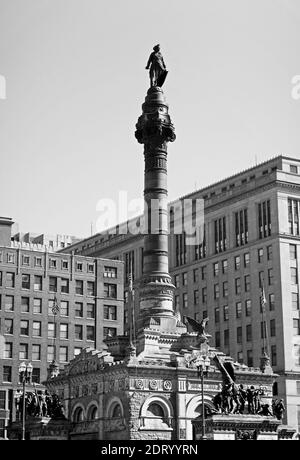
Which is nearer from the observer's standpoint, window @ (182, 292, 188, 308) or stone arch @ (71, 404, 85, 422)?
stone arch @ (71, 404, 85, 422)

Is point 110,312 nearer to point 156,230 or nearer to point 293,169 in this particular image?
point 293,169

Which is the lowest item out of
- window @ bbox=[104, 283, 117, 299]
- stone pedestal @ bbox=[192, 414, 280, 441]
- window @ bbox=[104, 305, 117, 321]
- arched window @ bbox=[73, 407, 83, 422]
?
stone pedestal @ bbox=[192, 414, 280, 441]

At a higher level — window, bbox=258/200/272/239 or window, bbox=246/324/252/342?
window, bbox=258/200/272/239

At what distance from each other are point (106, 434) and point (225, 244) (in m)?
64.3

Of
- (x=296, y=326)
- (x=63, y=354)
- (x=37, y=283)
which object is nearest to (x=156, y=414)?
(x=63, y=354)

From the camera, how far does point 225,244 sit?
425 feet

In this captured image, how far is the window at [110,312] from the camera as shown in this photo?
114 metres

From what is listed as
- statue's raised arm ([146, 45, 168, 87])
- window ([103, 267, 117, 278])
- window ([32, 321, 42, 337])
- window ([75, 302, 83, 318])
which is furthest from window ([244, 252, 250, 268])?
statue's raised arm ([146, 45, 168, 87])

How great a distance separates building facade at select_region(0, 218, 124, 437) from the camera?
105250mm

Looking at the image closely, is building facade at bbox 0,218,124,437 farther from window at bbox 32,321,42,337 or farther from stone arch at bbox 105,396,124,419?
stone arch at bbox 105,396,124,419

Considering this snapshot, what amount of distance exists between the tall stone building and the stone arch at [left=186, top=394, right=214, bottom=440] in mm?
80

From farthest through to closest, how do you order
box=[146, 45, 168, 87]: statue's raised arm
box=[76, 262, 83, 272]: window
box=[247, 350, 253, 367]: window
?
box=[247, 350, 253, 367]: window → box=[76, 262, 83, 272]: window → box=[146, 45, 168, 87]: statue's raised arm

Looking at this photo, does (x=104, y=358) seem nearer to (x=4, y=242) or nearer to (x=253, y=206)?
(x=4, y=242)

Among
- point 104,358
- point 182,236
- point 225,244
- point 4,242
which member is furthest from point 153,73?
point 182,236
